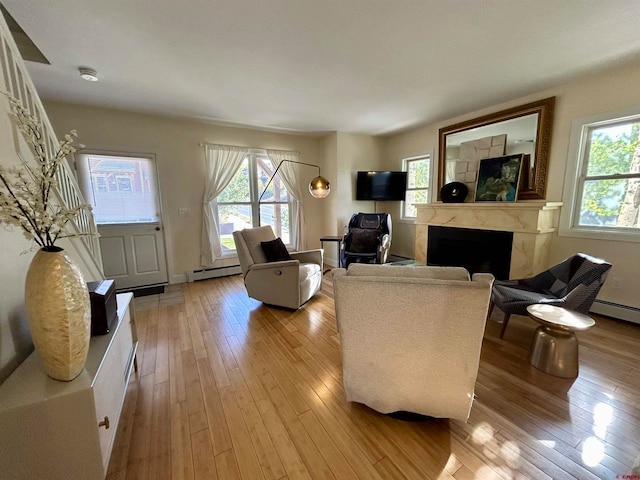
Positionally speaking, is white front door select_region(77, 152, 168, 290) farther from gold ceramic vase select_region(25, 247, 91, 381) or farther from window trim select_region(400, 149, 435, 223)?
window trim select_region(400, 149, 435, 223)

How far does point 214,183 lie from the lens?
13.9 feet

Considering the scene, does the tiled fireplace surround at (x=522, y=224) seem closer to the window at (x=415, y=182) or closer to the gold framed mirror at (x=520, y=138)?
the gold framed mirror at (x=520, y=138)

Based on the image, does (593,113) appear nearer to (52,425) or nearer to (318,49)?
(318,49)

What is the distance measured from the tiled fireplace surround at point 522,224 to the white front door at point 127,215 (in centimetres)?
459

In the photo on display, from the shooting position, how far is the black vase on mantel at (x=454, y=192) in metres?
3.85

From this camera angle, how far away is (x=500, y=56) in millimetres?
2316

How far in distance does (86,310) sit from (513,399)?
2.43 meters

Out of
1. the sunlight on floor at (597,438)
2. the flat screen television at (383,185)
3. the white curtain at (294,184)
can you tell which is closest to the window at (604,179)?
the sunlight on floor at (597,438)

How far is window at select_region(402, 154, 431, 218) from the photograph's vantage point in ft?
15.2

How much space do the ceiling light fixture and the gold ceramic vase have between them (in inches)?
97.8

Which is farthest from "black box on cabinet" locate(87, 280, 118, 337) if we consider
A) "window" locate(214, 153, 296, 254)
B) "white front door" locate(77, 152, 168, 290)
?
"window" locate(214, 153, 296, 254)

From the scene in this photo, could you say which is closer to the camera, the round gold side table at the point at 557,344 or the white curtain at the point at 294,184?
the round gold side table at the point at 557,344

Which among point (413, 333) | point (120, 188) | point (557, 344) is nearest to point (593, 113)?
point (557, 344)

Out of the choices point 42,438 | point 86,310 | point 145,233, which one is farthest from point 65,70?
point 42,438
